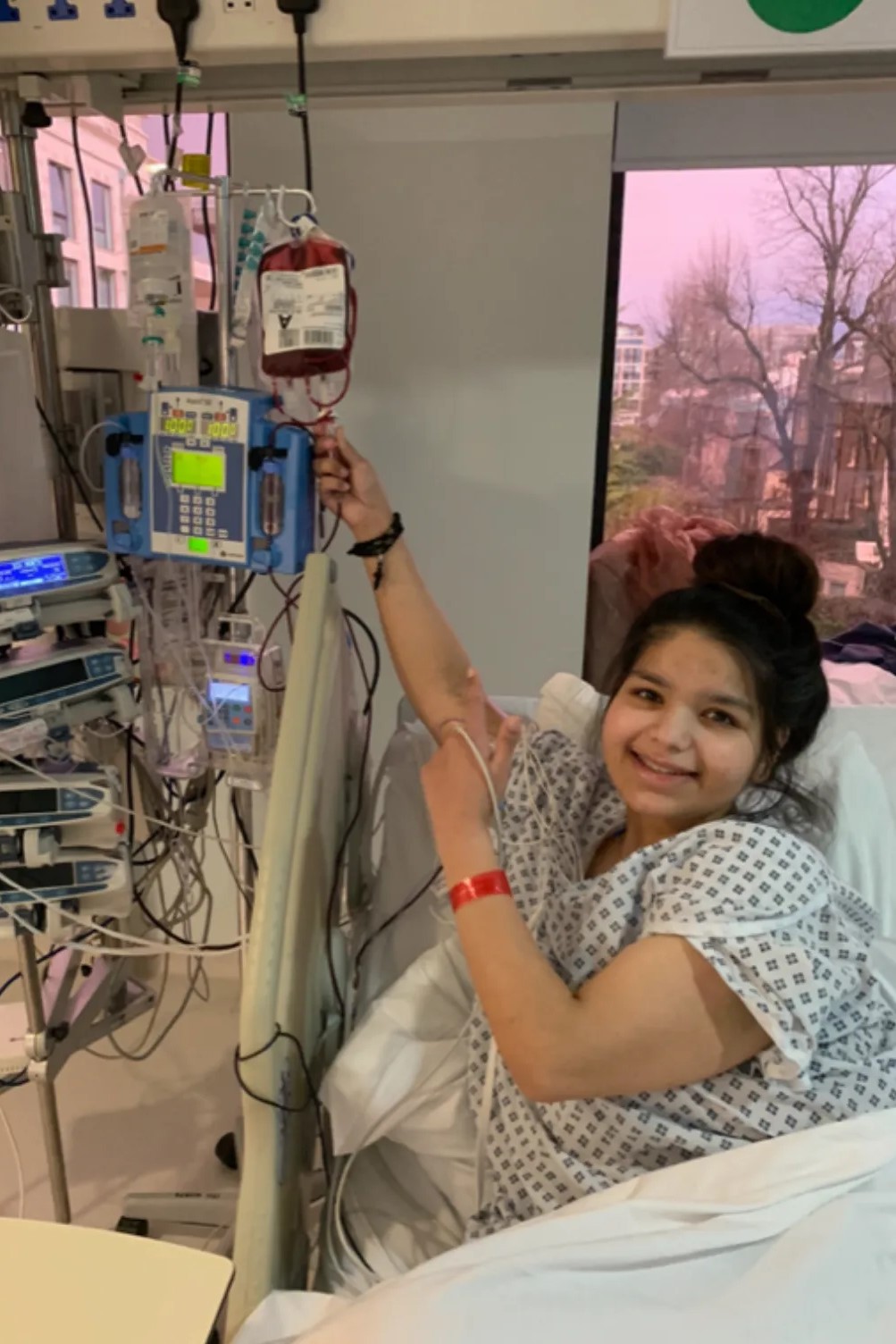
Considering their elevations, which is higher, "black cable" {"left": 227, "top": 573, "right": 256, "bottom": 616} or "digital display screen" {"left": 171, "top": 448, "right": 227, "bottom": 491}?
"digital display screen" {"left": 171, "top": 448, "right": 227, "bottom": 491}

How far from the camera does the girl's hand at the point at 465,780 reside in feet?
3.59

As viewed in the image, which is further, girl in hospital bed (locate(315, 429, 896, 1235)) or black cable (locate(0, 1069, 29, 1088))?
black cable (locate(0, 1069, 29, 1088))

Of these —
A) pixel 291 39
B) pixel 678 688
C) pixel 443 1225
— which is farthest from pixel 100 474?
pixel 443 1225

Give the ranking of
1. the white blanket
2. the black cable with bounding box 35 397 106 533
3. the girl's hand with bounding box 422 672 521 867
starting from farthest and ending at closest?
1. the black cable with bounding box 35 397 106 533
2. the girl's hand with bounding box 422 672 521 867
3. the white blanket

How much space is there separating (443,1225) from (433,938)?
37 cm

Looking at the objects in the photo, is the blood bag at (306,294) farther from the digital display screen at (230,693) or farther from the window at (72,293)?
the window at (72,293)

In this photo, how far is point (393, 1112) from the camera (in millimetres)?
1231

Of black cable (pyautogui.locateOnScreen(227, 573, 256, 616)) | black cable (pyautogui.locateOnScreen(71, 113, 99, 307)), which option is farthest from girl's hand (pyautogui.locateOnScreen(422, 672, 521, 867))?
black cable (pyautogui.locateOnScreen(71, 113, 99, 307))

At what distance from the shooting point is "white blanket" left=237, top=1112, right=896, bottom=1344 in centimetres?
87

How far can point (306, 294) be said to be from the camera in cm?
123

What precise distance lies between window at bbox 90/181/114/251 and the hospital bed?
4.11 ft

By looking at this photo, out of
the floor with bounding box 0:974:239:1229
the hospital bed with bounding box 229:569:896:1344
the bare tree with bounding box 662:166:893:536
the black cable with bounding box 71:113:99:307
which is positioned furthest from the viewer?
the bare tree with bounding box 662:166:893:536

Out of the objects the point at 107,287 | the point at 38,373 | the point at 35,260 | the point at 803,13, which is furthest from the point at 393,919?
the point at 107,287

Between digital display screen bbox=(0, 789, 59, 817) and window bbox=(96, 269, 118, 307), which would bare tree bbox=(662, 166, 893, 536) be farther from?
digital display screen bbox=(0, 789, 59, 817)
